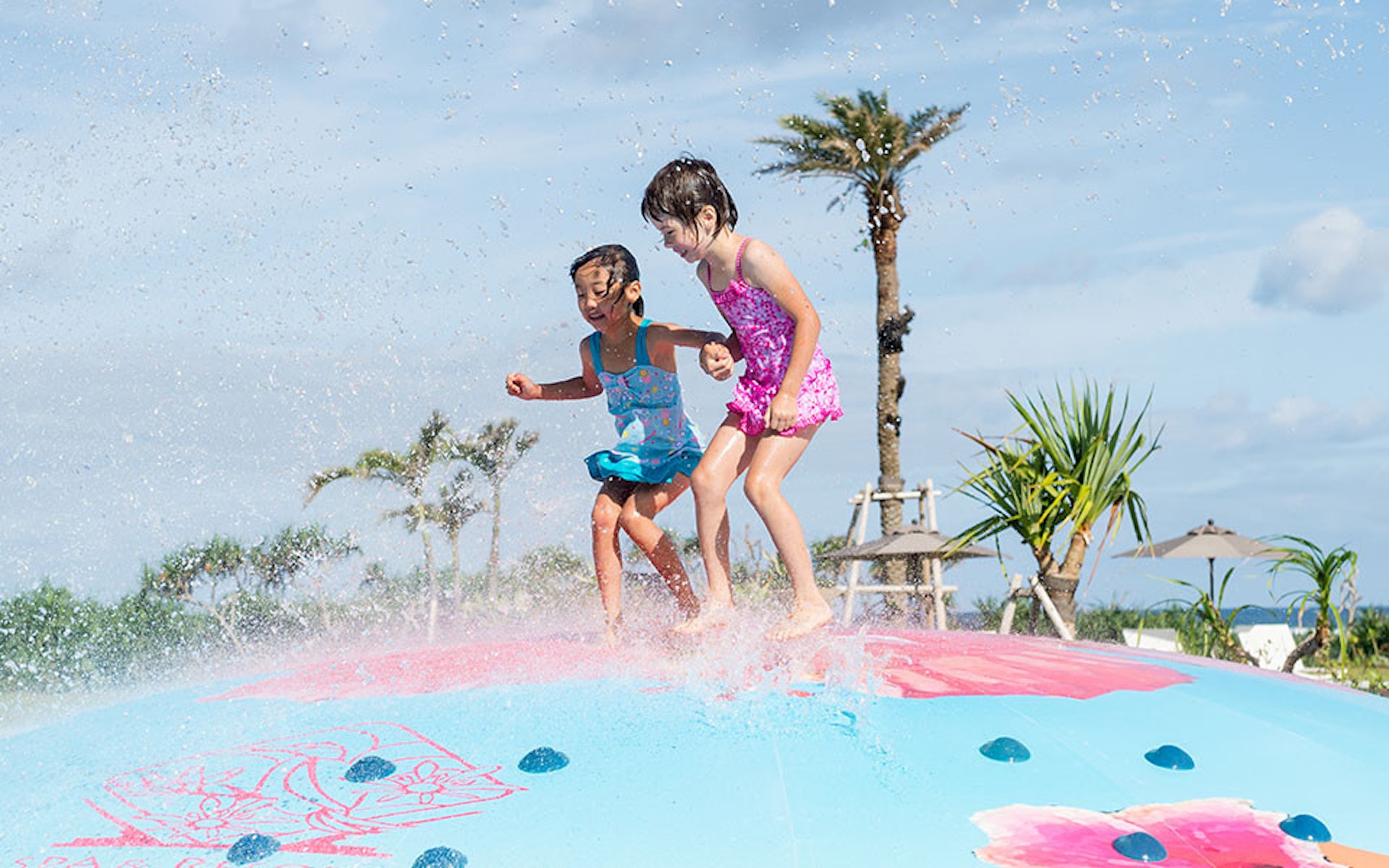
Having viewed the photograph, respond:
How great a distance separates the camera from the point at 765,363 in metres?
5.71

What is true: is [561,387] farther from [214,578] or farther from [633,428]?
[214,578]

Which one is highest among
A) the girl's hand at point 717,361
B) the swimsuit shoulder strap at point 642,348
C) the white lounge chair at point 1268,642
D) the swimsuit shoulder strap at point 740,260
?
the swimsuit shoulder strap at point 740,260

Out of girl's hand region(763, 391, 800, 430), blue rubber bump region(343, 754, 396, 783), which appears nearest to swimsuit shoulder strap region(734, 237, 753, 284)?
girl's hand region(763, 391, 800, 430)

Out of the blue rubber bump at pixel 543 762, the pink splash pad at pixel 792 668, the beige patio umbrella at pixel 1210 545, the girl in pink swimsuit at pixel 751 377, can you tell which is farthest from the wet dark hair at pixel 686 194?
the beige patio umbrella at pixel 1210 545

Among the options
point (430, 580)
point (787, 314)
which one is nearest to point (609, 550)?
point (787, 314)

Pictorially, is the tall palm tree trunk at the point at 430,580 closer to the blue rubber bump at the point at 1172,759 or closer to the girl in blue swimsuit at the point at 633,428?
the girl in blue swimsuit at the point at 633,428

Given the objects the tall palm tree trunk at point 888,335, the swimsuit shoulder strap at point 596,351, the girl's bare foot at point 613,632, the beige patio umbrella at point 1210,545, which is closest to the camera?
the girl's bare foot at point 613,632

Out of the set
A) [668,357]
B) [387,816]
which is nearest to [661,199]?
[668,357]

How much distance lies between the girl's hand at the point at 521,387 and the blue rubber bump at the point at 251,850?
9.80 ft

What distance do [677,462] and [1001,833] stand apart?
267cm

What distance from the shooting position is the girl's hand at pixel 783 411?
17.9 ft

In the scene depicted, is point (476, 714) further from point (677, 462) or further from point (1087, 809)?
point (1087, 809)

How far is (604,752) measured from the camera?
4477 mm

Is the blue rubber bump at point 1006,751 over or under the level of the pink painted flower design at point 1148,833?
over
